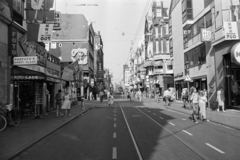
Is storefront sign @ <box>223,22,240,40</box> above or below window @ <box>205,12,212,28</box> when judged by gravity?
below

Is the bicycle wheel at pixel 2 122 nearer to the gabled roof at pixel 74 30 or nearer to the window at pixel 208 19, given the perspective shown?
A: the window at pixel 208 19

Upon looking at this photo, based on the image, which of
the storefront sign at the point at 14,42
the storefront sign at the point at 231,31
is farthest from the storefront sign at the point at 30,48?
the storefront sign at the point at 231,31

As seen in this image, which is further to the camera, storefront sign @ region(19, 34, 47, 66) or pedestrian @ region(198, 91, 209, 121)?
storefront sign @ region(19, 34, 47, 66)

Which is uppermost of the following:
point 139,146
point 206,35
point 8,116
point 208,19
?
point 208,19

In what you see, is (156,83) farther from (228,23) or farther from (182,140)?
(182,140)

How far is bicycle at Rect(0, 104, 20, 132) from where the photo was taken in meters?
9.47

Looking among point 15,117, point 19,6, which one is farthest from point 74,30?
point 15,117

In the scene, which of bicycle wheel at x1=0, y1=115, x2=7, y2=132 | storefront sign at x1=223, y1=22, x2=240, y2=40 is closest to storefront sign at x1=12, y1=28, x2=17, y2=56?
bicycle wheel at x1=0, y1=115, x2=7, y2=132

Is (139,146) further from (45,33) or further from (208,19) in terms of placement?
(208,19)

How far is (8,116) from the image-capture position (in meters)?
10.2

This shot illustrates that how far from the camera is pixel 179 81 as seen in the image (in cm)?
3130

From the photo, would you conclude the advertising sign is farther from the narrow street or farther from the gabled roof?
the gabled roof

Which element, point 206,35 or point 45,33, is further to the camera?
point 206,35

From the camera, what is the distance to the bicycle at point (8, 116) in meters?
9.47
